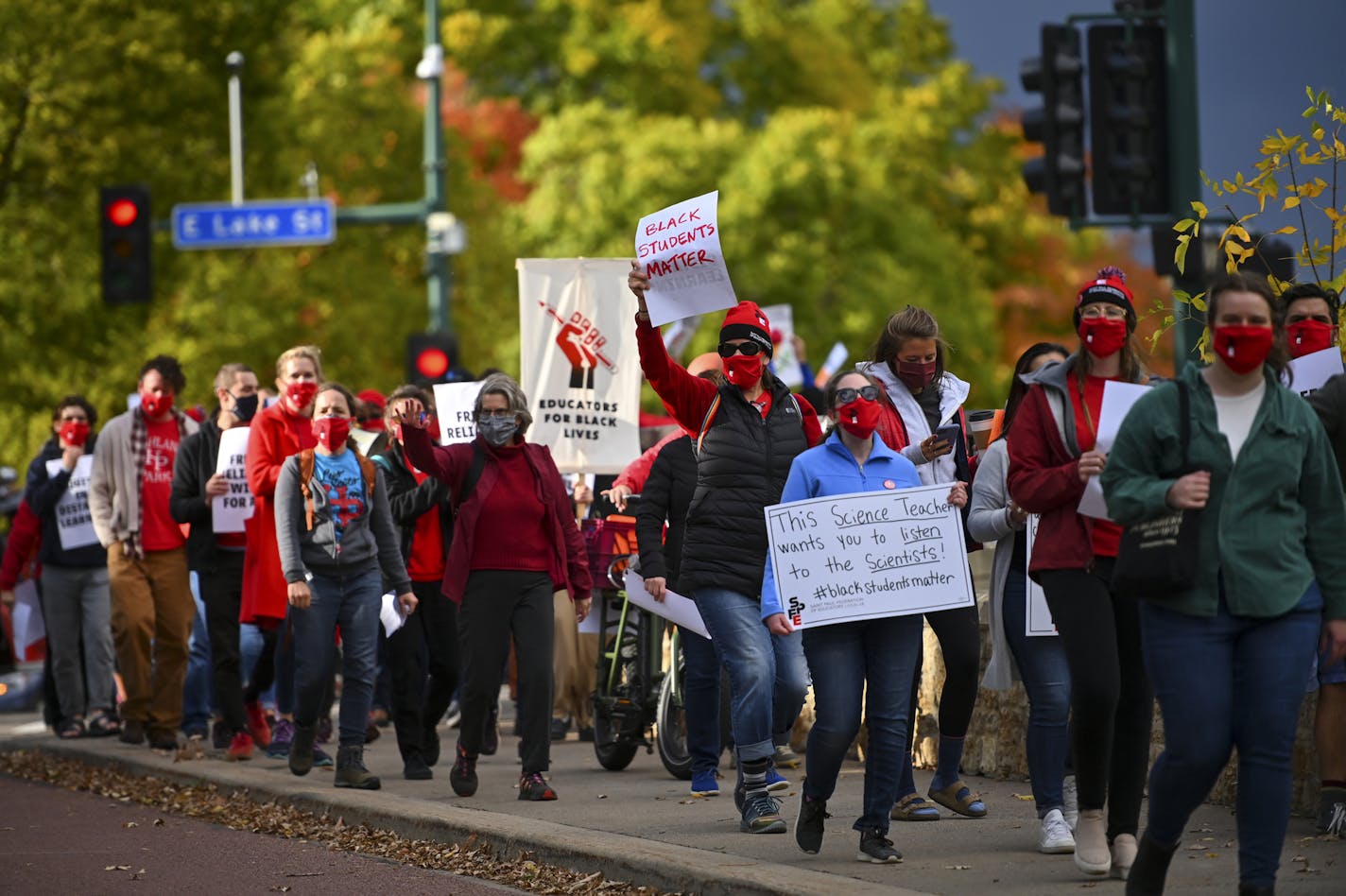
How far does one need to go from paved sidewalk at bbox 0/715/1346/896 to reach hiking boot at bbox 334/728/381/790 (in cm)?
14

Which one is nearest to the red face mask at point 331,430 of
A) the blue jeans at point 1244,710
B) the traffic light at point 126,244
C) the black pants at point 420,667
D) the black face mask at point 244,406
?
the black pants at point 420,667

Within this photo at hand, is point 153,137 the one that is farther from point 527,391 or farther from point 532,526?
point 532,526

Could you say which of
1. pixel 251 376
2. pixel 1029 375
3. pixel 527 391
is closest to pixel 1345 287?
pixel 1029 375

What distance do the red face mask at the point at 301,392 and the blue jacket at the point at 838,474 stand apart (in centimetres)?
441

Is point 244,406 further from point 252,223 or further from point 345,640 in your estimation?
point 252,223

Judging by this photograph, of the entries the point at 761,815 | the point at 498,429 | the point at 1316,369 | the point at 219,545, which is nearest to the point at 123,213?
the point at 219,545

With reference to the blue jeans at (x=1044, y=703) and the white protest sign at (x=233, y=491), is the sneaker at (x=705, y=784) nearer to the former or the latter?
the blue jeans at (x=1044, y=703)

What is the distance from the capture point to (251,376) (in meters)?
14.0

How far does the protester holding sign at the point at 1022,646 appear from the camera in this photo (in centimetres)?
861

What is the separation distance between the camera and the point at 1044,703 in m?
8.69

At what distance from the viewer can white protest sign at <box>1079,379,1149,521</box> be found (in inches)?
303

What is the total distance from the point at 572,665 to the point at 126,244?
33.9ft

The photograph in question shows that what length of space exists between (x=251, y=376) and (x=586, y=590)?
3.70m

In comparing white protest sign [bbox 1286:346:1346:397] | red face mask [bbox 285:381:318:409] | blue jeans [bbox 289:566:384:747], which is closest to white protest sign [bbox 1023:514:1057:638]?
white protest sign [bbox 1286:346:1346:397]
